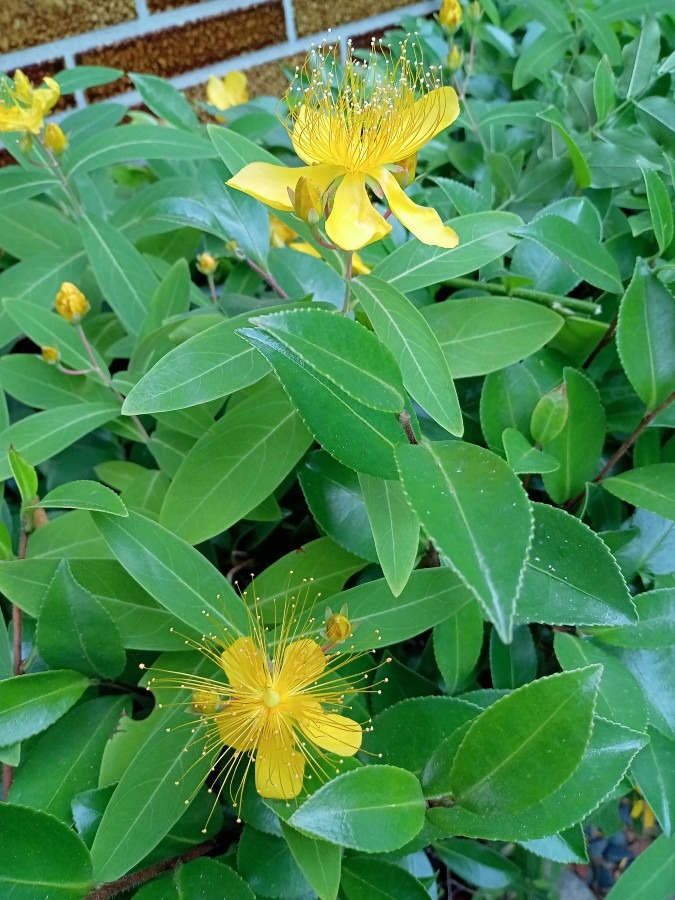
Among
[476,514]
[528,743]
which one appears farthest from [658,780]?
[476,514]

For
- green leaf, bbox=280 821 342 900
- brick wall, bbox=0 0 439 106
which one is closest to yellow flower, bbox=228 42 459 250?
green leaf, bbox=280 821 342 900

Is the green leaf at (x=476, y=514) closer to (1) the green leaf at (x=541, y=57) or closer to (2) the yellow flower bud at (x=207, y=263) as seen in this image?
(2) the yellow flower bud at (x=207, y=263)

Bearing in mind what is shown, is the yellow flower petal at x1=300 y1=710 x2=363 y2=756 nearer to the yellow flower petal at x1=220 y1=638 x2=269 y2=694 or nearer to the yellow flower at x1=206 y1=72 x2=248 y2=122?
the yellow flower petal at x1=220 y1=638 x2=269 y2=694

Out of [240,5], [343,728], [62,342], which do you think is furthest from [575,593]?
[240,5]

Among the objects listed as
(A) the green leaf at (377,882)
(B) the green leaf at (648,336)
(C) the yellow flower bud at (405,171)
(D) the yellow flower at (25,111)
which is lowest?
(A) the green leaf at (377,882)

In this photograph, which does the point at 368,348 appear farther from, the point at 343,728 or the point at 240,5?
the point at 240,5

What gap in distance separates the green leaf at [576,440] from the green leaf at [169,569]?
0.24 m

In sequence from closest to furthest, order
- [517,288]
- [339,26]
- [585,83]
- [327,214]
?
1. [327,214]
2. [517,288]
3. [585,83]
4. [339,26]

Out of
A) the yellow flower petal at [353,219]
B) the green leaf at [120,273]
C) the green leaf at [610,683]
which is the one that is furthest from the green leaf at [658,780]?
the green leaf at [120,273]

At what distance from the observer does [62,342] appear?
1.94 feet

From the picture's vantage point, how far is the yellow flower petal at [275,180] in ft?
1.37

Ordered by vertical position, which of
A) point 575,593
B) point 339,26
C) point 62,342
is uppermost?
point 339,26

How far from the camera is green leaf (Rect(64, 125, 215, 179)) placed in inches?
24.9

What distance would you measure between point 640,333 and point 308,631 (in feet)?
1.00
